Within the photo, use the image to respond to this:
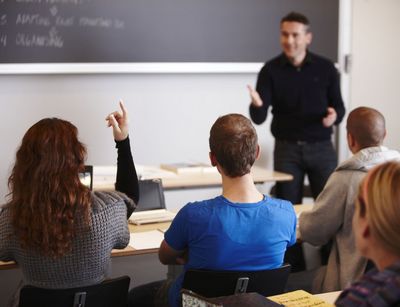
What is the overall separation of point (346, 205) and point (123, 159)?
92 cm

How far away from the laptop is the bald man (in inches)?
27.8

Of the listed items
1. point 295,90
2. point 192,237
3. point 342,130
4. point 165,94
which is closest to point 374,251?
point 192,237

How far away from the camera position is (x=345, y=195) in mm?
2846

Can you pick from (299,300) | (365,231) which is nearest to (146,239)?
(299,300)

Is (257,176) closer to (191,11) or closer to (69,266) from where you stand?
(191,11)

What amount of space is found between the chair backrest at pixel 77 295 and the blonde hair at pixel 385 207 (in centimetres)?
A: 121

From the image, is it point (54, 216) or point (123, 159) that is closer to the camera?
point (54, 216)

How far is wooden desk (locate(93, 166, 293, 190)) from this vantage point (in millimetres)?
3966

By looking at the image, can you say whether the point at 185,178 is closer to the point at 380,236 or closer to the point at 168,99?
the point at 168,99

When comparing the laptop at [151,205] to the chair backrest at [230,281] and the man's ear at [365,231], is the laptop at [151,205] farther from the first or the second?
the man's ear at [365,231]

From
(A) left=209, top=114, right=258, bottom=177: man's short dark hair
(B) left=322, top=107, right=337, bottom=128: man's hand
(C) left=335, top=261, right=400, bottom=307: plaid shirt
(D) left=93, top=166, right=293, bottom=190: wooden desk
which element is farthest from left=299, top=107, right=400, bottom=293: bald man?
(B) left=322, top=107, right=337, bottom=128: man's hand

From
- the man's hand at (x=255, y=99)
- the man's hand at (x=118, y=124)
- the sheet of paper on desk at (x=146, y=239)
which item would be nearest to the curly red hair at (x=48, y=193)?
the man's hand at (x=118, y=124)

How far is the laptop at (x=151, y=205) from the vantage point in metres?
3.31

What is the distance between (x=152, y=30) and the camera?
16.5 feet
